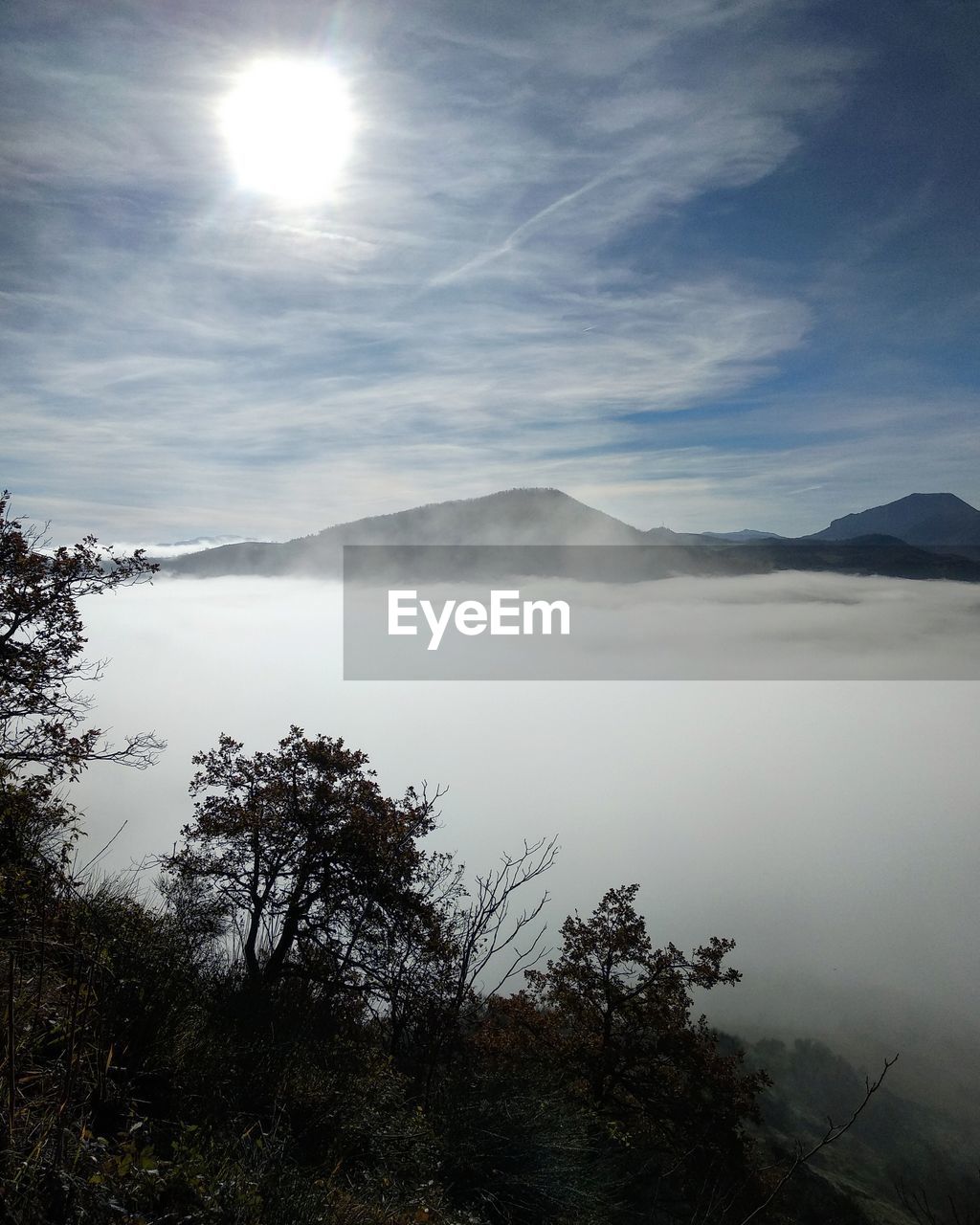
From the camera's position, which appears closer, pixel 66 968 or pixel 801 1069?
pixel 66 968

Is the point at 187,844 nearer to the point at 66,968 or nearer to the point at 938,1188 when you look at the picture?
the point at 66,968

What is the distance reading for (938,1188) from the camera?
3637 inches

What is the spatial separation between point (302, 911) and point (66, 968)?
1015cm

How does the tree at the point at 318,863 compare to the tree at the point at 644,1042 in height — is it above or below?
above

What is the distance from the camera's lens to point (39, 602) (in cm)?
1345

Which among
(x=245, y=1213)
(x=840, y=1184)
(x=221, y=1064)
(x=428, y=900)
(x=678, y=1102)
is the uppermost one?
(x=245, y=1213)

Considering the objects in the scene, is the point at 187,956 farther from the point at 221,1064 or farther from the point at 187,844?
the point at 187,844

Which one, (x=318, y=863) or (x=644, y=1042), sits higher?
(x=318, y=863)

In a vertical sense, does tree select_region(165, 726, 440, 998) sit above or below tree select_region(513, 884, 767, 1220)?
above

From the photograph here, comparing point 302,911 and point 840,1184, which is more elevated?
point 302,911

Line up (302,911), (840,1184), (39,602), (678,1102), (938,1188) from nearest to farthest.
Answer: (39,602) → (302,911) → (678,1102) → (840,1184) → (938,1188)

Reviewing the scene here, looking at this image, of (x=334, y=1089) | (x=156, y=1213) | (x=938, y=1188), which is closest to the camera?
(x=156, y=1213)

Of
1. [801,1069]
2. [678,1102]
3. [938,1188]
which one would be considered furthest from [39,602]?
[801,1069]

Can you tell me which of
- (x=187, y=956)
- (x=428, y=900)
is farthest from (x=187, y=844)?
(x=187, y=956)
